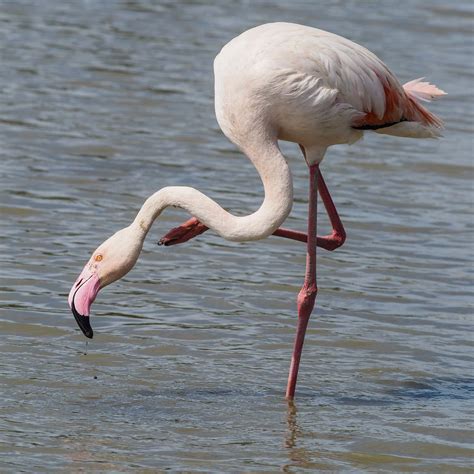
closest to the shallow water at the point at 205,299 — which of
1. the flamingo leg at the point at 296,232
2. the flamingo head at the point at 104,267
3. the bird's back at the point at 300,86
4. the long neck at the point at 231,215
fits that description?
the flamingo head at the point at 104,267

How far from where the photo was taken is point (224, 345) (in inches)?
317

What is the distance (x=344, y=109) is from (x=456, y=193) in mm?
4665

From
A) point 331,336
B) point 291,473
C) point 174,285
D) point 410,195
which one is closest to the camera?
point 291,473

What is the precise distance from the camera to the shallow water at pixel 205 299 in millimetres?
6648

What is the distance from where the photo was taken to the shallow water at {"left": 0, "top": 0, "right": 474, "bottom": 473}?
6648 millimetres

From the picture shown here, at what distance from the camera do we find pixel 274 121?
721 centimetres

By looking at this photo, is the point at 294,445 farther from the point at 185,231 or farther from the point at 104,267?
the point at 185,231

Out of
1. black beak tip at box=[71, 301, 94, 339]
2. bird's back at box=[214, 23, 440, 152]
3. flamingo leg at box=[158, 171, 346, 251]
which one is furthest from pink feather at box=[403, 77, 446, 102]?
black beak tip at box=[71, 301, 94, 339]

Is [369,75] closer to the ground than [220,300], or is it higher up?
higher up

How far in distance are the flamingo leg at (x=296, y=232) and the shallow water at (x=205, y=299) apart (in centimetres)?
60

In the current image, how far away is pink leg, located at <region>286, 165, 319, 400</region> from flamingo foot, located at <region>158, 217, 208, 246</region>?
624 mm

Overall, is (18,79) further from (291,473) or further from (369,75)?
(291,473)

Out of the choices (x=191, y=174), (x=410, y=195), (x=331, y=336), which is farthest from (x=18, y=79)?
(x=331, y=336)

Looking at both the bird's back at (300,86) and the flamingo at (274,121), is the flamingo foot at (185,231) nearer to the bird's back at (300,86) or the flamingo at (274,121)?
the flamingo at (274,121)
